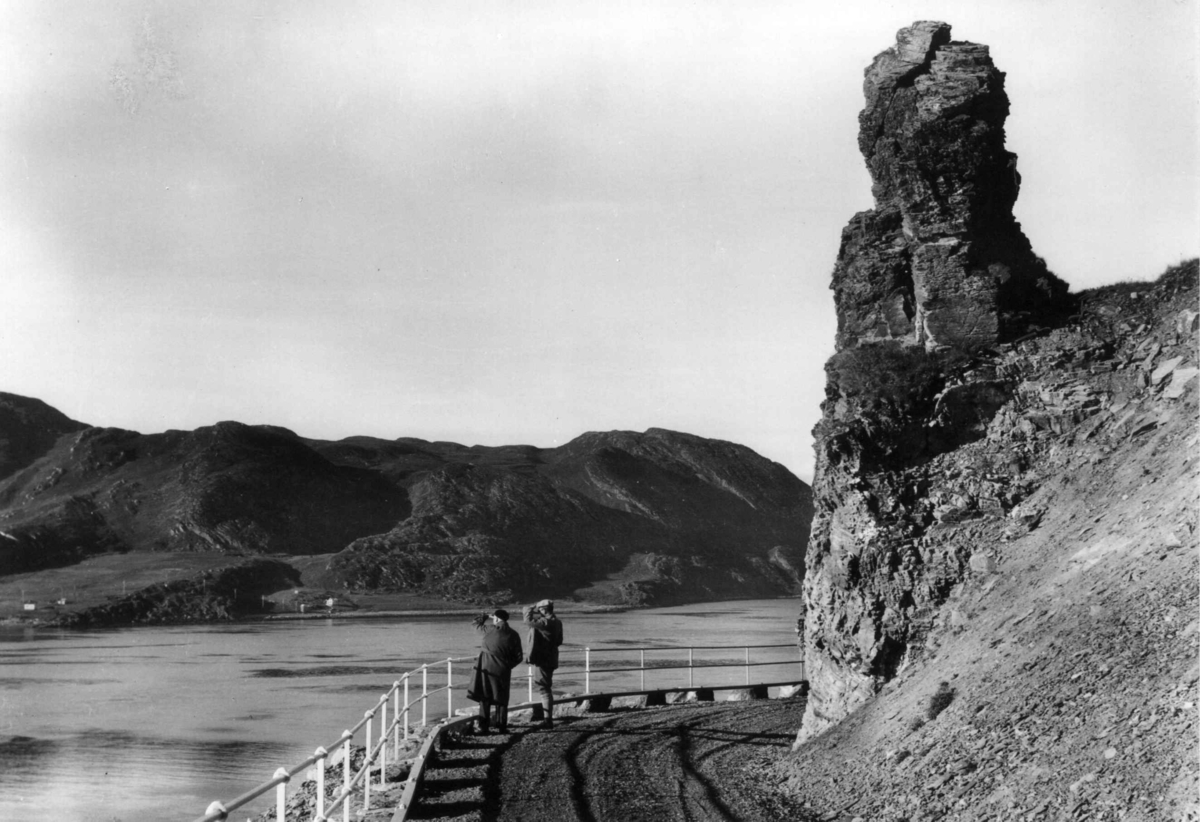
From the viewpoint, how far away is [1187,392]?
15.3 metres

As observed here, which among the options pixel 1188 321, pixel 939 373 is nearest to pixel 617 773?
pixel 939 373

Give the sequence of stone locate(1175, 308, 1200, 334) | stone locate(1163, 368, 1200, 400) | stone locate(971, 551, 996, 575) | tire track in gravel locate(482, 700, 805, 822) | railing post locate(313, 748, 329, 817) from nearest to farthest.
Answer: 1. railing post locate(313, 748, 329, 817)
2. tire track in gravel locate(482, 700, 805, 822)
3. stone locate(1163, 368, 1200, 400)
4. stone locate(971, 551, 996, 575)
5. stone locate(1175, 308, 1200, 334)

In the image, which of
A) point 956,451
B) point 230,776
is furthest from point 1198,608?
point 230,776

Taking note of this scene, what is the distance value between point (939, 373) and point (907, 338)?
1480 millimetres

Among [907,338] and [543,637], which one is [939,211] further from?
[543,637]

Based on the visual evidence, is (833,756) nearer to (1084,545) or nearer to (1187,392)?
(1084,545)

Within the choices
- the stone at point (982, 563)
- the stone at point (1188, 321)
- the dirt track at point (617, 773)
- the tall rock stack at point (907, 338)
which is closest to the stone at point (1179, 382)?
the stone at point (1188, 321)

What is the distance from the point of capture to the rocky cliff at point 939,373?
56.4ft

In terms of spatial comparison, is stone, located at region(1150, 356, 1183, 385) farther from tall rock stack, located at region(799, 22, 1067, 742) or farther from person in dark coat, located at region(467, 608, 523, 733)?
person in dark coat, located at region(467, 608, 523, 733)

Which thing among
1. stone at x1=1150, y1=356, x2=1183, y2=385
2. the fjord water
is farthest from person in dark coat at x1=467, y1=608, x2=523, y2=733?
stone at x1=1150, y1=356, x2=1183, y2=385

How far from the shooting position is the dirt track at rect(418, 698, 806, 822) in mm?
13820

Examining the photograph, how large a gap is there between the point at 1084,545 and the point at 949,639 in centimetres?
230

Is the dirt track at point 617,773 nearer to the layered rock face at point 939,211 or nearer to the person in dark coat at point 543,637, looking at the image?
the person in dark coat at point 543,637

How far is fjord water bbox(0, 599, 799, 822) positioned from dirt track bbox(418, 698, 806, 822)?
191 inches
